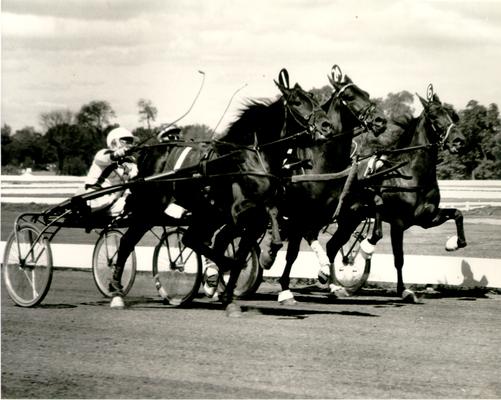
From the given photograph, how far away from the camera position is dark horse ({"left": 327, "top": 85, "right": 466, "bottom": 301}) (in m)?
11.1

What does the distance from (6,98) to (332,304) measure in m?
4.36

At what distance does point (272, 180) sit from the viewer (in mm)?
9453

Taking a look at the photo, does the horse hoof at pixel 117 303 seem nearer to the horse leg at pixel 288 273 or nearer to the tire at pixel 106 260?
the tire at pixel 106 260

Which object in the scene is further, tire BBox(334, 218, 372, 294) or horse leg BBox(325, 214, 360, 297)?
tire BBox(334, 218, 372, 294)

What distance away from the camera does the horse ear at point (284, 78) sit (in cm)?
933

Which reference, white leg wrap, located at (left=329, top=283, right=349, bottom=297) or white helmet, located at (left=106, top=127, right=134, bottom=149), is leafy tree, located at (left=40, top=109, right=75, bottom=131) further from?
white leg wrap, located at (left=329, top=283, right=349, bottom=297)

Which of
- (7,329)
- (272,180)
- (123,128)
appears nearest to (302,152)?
(272,180)

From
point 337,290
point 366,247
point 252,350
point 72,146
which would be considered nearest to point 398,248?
point 366,247

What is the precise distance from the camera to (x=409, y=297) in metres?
10.8

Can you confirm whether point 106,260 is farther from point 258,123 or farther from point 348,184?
point 348,184

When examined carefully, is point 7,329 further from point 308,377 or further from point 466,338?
point 466,338

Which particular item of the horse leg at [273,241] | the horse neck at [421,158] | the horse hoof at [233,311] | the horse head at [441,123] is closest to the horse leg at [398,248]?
the horse neck at [421,158]

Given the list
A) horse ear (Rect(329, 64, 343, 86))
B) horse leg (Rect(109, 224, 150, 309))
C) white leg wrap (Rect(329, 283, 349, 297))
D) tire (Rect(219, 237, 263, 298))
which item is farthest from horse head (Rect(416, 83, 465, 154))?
horse leg (Rect(109, 224, 150, 309))

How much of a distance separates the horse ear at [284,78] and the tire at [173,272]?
Result: 2.03 meters
